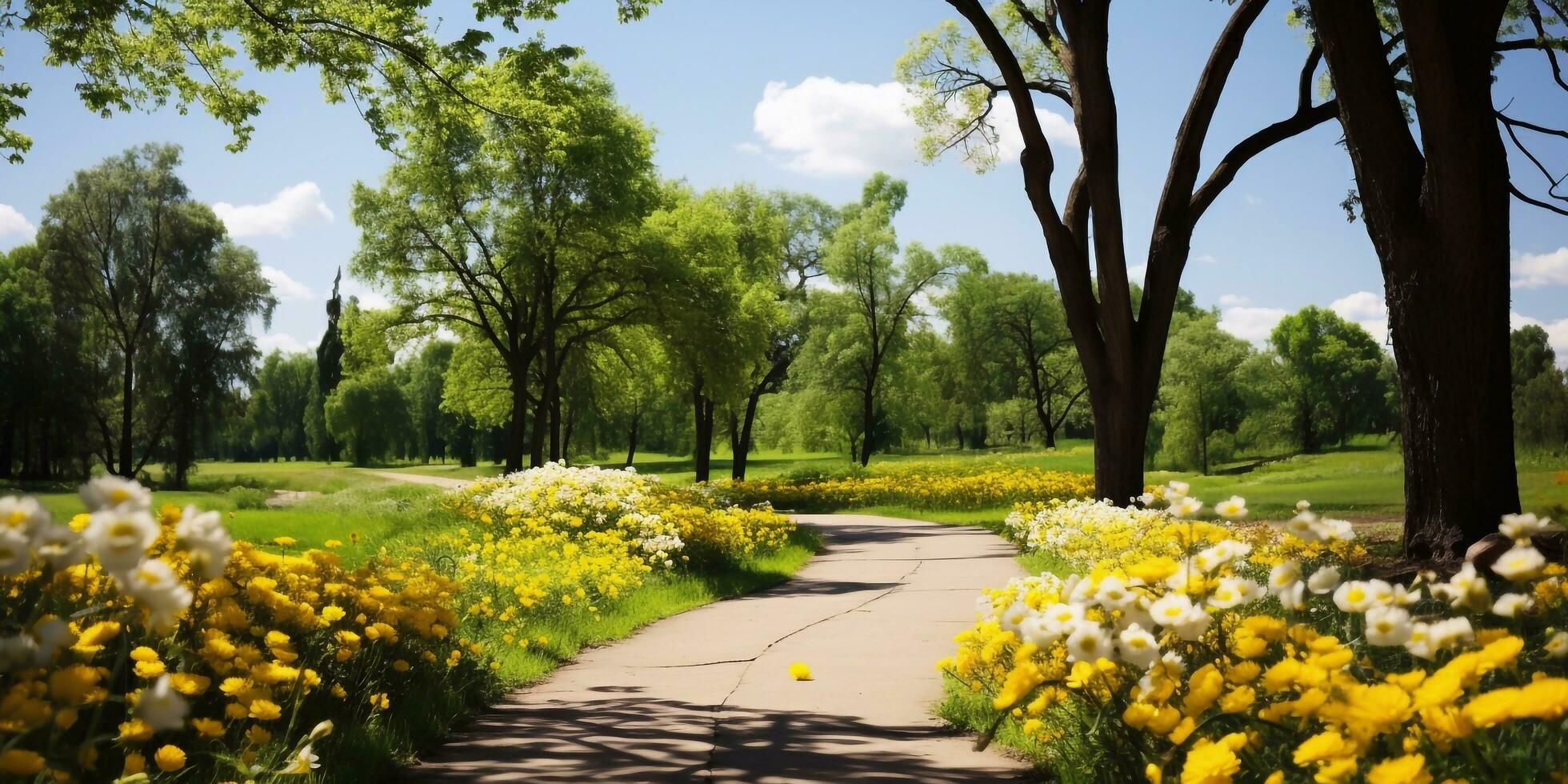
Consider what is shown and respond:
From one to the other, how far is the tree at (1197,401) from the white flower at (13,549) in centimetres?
4548

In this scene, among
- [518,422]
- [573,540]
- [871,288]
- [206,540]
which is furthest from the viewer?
[871,288]

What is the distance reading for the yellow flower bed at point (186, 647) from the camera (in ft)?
6.23

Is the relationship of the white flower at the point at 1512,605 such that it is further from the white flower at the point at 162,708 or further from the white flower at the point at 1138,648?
the white flower at the point at 162,708

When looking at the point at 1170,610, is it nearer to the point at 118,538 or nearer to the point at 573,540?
the point at 118,538

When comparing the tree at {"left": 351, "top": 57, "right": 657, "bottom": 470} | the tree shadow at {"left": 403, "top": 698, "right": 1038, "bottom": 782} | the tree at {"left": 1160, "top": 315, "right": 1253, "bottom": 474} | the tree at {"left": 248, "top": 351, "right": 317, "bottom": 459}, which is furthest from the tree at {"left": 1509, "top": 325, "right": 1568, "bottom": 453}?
the tree at {"left": 248, "top": 351, "right": 317, "bottom": 459}

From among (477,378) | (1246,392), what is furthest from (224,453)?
(1246,392)

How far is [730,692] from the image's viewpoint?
5750 millimetres

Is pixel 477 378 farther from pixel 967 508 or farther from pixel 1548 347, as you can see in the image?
pixel 1548 347

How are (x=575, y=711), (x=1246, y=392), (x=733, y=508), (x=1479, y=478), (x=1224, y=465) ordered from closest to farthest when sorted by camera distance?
(x=575, y=711) → (x=1479, y=478) → (x=733, y=508) → (x=1224, y=465) → (x=1246, y=392)

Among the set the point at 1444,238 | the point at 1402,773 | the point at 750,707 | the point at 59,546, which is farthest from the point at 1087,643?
the point at 1444,238

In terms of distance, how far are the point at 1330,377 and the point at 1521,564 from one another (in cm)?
6215

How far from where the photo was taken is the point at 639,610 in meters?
8.51

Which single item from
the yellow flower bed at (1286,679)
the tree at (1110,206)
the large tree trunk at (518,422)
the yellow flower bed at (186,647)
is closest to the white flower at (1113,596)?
the yellow flower bed at (1286,679)

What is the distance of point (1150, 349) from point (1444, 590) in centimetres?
1054
